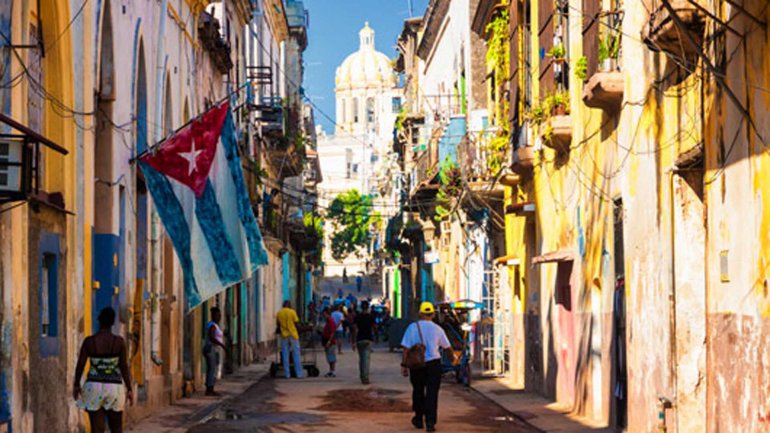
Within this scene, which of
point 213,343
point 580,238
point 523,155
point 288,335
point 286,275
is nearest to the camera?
point 580,238

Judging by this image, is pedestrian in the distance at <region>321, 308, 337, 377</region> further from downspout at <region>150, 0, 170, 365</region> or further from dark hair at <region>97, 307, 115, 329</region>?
dark hair at <region>97, 307, 115, 329</region>

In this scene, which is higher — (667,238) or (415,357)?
(667,238)

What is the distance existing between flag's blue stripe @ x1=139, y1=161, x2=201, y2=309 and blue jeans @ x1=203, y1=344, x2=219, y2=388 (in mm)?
8539

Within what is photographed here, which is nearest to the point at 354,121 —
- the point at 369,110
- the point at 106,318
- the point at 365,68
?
the point at 369,110

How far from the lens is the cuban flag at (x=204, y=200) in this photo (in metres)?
18.4

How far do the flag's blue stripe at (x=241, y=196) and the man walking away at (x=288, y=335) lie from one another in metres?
12.0

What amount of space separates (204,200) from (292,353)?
15770mm

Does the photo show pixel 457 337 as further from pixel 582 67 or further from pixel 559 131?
pixel 582 67

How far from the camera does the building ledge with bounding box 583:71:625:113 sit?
1784 centimetres

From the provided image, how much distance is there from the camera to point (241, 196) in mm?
20703

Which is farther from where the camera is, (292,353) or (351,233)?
(351,233)

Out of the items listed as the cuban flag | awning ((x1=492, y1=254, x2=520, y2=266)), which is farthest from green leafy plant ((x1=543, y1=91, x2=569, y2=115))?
awning ((x1=492, y1=254, x2=520, y2=266))

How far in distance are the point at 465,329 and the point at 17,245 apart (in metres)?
17.8

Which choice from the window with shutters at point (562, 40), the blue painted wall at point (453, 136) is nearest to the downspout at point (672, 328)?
the window with shutters at point (562, 40)
